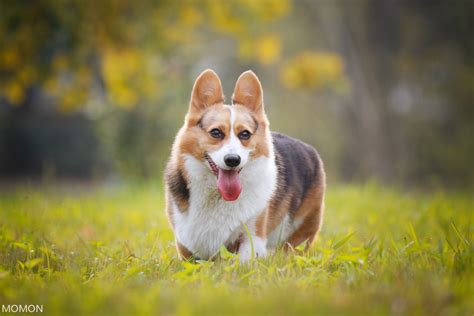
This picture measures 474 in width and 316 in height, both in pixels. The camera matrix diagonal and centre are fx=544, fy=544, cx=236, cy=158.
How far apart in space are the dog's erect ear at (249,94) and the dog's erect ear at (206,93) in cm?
14

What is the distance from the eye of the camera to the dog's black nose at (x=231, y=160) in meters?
3.65

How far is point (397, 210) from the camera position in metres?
6.65

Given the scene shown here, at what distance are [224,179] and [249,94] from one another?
0.80 metres

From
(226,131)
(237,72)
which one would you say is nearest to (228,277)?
(226,131)

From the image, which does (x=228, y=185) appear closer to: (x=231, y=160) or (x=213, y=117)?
(x=231, y=160)

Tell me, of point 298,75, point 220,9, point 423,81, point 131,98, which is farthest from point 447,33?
point 131,98

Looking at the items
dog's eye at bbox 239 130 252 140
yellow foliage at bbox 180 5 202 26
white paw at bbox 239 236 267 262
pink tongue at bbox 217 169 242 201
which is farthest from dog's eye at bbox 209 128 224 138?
yellow foliage at bbox 180 5 202 26

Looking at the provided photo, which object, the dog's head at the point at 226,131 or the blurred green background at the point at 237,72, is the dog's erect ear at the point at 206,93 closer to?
the dog's head at the point at 226,131

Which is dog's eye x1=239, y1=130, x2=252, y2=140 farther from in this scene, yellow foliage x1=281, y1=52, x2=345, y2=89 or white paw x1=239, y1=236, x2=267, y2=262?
yellow foliage x1=281, y1=52, x2=345, y2=89

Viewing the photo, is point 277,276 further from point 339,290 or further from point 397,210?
point 397,210

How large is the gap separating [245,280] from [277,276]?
0.64 ft

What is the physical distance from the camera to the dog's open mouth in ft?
12.4

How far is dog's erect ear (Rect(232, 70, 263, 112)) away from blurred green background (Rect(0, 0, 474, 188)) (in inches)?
201

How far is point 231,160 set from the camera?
3.66 m
